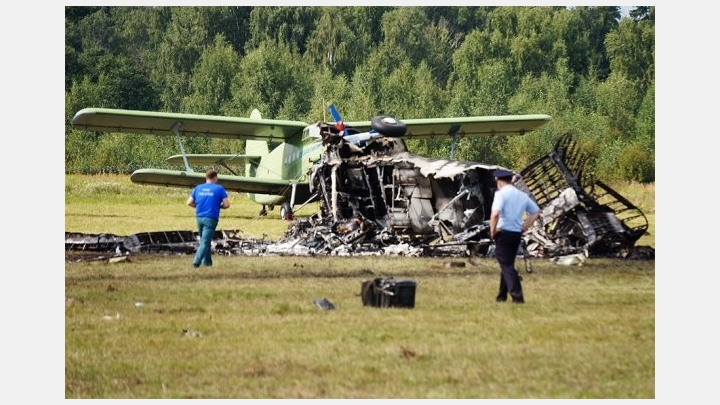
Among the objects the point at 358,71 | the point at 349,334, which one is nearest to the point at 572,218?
the point at 349,334

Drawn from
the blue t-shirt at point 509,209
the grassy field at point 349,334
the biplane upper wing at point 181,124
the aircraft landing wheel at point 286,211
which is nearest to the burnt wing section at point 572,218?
the grassy field at point 349,334

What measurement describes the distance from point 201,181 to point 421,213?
778 cm

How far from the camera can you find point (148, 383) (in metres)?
8.69

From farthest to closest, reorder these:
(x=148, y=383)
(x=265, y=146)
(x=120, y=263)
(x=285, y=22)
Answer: (x=285, y=22)
(x=265, y=146)
(x=120, y=263)
(x=148, y=383)

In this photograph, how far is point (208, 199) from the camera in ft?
51.6

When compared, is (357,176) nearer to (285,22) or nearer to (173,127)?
(173,127)

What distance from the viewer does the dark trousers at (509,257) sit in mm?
12281

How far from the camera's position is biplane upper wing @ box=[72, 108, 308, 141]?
2558 cm

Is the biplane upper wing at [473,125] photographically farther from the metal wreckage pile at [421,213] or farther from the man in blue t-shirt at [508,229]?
the man in blue t-shirt at [508,229]

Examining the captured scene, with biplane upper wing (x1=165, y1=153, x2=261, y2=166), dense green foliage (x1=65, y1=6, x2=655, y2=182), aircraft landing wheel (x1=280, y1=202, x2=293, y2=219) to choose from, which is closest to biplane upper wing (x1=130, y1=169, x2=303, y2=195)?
aircraft landing wheel (x1=280, y1=202, x2=293, y2=219)

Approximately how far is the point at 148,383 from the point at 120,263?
9.27 metres

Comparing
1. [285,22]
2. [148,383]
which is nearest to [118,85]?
[285,22]

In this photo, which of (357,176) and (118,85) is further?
(118,85)

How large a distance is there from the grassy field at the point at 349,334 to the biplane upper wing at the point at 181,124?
8.82 metres
